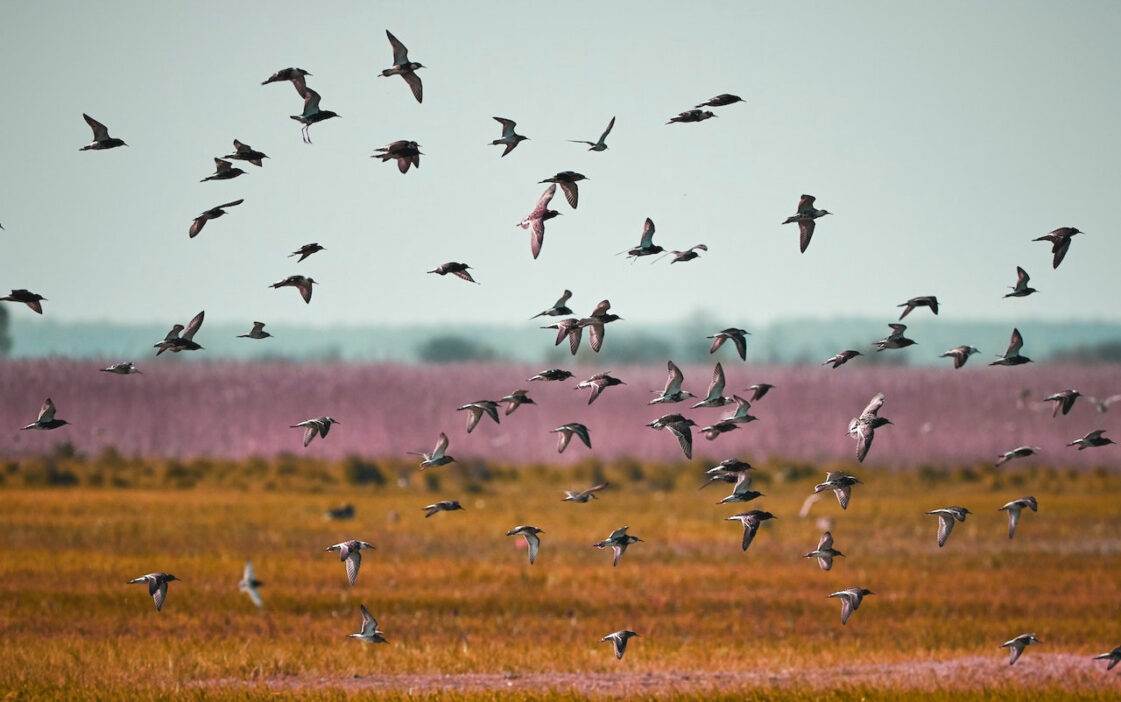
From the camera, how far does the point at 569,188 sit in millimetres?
17594

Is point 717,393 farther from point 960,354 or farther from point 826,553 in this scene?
point 960,354

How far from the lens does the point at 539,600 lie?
27.8 metres

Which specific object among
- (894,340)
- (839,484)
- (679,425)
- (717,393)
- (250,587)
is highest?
(894,340)

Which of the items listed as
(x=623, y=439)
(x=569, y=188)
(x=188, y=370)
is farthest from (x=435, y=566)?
(x=188, y=370)

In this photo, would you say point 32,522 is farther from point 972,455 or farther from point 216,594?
point 972,455

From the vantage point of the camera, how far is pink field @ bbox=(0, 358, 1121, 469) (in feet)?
178

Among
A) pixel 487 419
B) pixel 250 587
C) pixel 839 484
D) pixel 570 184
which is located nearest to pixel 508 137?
pixel 570 184

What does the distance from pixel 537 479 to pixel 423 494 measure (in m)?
5.65

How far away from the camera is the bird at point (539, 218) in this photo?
17375 millimetres

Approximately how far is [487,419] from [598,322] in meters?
42.7

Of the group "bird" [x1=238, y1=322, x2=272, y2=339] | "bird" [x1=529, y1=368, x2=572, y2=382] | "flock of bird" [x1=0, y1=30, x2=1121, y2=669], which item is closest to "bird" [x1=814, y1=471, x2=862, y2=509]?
"flock of bird" [x1=0, y1=30, x2=1121, y2=669]

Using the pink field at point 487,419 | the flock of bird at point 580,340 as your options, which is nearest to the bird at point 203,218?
the flock of bird at point 580,340

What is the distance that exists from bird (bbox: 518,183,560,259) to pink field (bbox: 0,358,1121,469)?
1303 inches

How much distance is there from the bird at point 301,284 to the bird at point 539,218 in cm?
226
